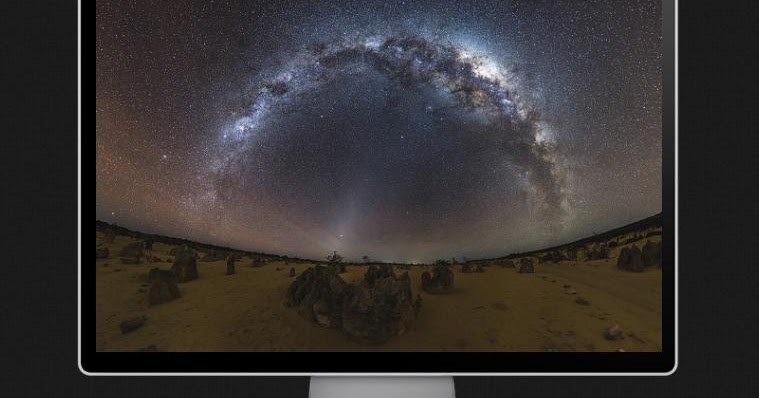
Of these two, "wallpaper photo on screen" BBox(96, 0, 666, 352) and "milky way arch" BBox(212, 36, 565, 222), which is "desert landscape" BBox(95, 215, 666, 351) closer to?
"wallpaper photo on screen" BBox(96, 0, 666, 352)

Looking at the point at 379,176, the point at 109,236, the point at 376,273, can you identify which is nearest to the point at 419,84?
the point at 379,176

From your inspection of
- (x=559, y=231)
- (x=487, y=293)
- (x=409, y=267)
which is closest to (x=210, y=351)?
(x=409, y=267)

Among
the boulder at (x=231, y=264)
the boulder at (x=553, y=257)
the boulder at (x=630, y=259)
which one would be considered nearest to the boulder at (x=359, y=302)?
the boulder at (x=231, y=264)

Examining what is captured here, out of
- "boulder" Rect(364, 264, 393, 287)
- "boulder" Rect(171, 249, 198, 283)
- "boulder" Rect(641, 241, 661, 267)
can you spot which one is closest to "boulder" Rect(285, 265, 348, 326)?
"boulder" Rect(364, 264, 393, 287)

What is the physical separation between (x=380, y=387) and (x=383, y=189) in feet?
4.12

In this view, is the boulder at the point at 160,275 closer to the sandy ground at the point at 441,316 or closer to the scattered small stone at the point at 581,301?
the sandy ground at the point at 441,316

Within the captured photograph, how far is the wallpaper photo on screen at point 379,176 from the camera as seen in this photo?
90.4 inches

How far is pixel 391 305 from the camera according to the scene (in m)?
2.31

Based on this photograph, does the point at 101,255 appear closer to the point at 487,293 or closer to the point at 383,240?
the point at 383,240

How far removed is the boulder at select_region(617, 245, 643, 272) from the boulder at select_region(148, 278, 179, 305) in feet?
9.24

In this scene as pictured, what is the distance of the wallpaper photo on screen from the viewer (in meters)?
2.29

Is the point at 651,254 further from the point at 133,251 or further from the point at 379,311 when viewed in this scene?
the point at 133,251

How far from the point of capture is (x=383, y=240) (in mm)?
2387

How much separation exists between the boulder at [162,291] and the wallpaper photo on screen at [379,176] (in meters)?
0.02
